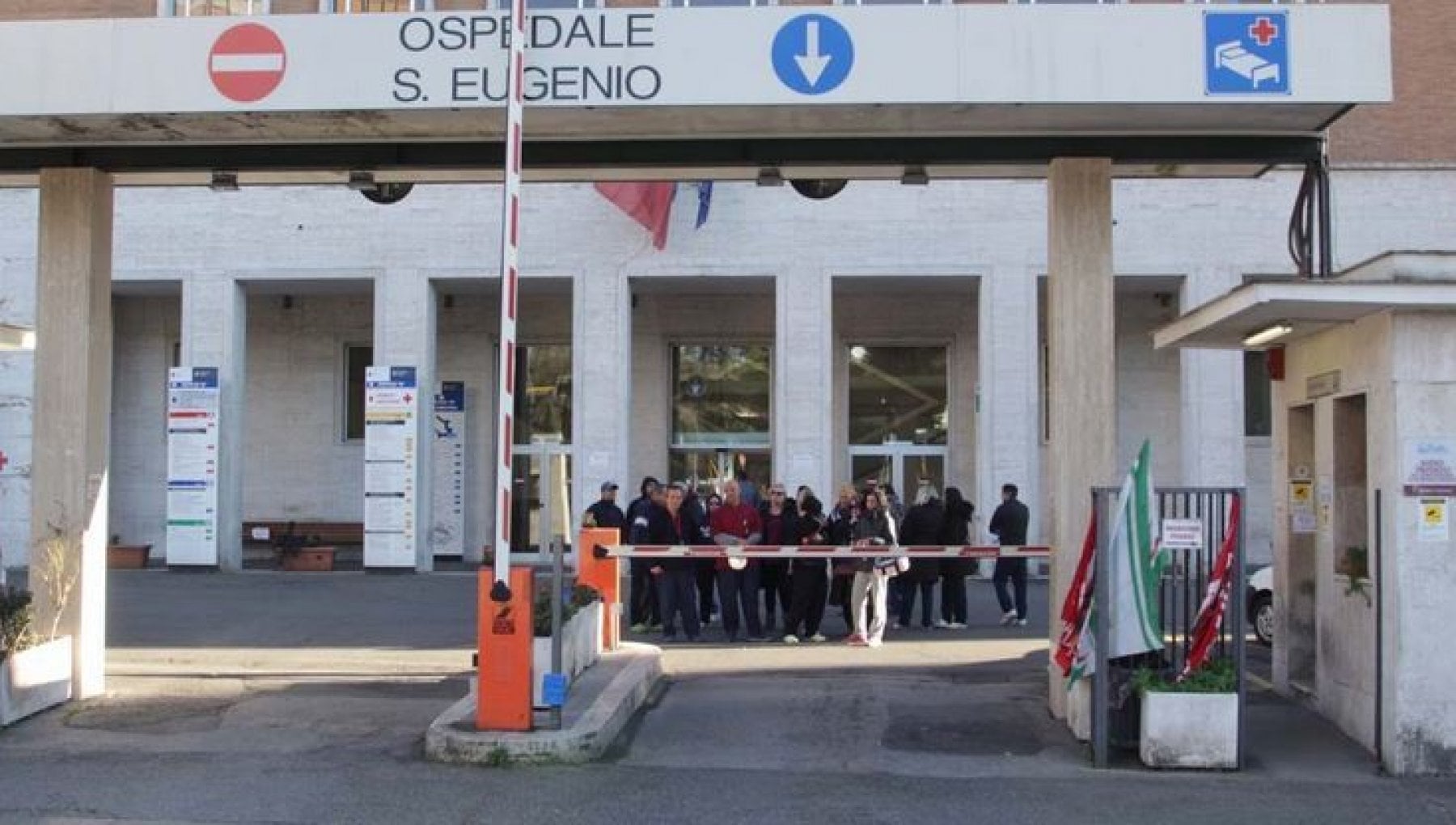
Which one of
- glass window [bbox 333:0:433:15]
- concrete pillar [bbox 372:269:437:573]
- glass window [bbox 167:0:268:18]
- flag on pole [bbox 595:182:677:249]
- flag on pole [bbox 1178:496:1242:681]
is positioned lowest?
flag on pole [bbox 1178:496:1242:681]

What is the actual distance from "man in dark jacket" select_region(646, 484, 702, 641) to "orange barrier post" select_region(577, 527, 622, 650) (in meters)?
0.75

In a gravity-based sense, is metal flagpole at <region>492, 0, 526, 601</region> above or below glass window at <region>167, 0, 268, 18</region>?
below

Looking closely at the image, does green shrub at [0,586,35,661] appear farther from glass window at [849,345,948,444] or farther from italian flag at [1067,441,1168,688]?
glass window at [849,345,948,444]

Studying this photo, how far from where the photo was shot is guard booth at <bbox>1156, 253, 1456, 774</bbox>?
8.23 meters

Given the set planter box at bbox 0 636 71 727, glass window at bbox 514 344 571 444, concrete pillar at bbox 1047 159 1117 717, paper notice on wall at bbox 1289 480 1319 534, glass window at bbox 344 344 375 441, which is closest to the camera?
planter box at bbox 0 636 71 727

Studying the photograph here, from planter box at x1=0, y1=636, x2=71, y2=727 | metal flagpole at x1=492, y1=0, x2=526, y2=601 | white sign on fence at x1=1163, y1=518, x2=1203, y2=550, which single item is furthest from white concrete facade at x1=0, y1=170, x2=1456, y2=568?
metal flagpole at x1=492, y1=0, x2=526, y2=601

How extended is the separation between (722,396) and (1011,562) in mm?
9679

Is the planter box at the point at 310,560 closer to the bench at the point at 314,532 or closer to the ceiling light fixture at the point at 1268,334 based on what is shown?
the bench at the point at 314,532

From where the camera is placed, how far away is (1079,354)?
9.67 m

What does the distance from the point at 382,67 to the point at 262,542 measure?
56.6ft

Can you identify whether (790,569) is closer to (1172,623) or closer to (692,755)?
(692,755)

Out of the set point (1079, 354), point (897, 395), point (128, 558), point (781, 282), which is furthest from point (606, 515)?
point (128, 558)

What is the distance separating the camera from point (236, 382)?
22359 mm

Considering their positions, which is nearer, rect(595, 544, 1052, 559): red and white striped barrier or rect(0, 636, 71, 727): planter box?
rect(0, 636, 71, 727): planter box
